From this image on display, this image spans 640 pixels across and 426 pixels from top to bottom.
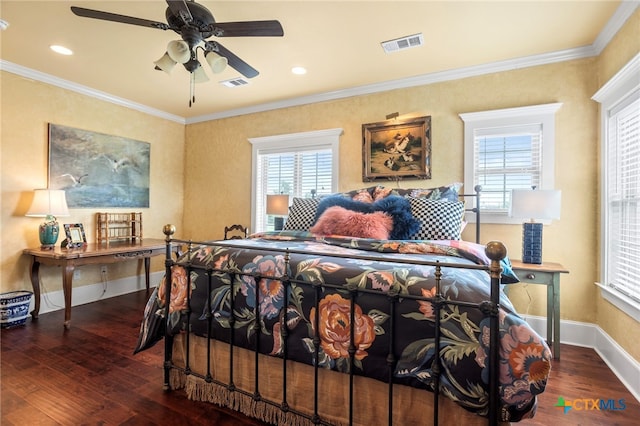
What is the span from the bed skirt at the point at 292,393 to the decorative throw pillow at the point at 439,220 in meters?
1.30

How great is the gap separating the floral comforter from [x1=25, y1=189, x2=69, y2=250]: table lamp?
6.97ft

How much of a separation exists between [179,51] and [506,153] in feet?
9.54

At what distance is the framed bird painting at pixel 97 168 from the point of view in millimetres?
3527

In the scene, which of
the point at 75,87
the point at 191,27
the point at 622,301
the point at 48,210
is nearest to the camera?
the point at 191,27

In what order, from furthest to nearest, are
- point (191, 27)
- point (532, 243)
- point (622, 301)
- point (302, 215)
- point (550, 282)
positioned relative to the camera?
point (302, 215) → point (532, 243) → point (550, 282) → point (622, 301) → point (191, 27)

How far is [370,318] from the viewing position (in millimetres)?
1314

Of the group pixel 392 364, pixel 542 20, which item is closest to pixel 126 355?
pixel 392 364

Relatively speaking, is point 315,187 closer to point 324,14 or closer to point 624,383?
point 324,14

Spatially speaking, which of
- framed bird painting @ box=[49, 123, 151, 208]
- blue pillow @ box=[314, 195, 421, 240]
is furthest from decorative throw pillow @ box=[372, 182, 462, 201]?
framed bird painting @ box=[49, 123, 151, 208]

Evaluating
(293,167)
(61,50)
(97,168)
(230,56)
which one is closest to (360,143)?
(293,167)

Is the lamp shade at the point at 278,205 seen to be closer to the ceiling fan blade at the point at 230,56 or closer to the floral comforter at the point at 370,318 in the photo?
the ceiling fan blade at the point at 230,56

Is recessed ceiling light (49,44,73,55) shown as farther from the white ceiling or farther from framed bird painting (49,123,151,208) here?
framed bird painting (49,123,151,208)

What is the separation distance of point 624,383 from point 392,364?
1958 mm

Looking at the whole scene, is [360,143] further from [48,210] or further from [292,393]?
[48,210]
